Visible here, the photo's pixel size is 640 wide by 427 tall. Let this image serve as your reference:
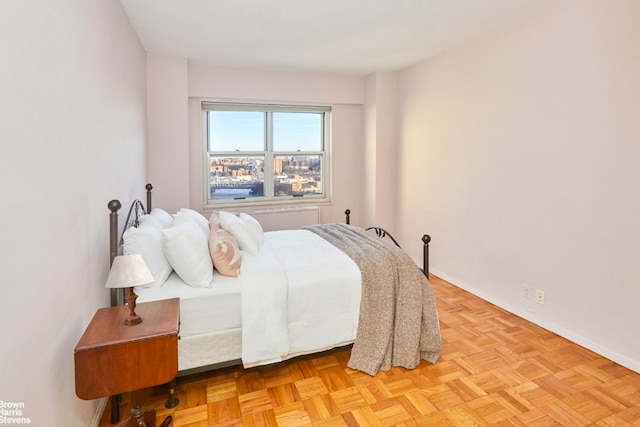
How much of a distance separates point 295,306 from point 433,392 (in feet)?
3.21

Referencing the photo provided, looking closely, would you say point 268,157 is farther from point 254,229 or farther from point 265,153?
point 254,229

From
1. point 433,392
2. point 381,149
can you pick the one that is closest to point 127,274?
point 433,392

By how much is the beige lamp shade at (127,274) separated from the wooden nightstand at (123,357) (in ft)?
0.70

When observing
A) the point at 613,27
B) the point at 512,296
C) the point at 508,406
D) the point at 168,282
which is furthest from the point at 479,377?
the point at 613,27

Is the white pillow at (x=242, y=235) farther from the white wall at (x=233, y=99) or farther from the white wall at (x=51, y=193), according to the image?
the white wall at (x=233, y=99)

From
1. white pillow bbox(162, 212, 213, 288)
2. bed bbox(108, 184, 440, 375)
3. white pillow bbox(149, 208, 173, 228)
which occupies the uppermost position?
white pillow bbox(149, 208, 173, 228)

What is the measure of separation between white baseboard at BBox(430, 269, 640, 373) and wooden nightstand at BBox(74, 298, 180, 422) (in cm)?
284

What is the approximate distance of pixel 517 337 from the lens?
290 centimetres

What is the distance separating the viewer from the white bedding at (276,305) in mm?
2184

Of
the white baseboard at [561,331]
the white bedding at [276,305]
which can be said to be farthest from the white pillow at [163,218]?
the white baseboard at [561,331]

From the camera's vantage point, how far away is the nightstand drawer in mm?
1483

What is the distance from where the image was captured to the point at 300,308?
236 centimetres

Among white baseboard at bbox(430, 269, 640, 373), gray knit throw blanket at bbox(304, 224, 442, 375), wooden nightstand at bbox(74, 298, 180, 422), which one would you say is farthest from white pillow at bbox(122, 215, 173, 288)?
white baseboard at bbox(430, 269, 640, 373)

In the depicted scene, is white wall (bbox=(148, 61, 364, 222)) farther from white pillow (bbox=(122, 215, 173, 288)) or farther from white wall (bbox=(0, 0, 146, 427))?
white pillow (bbox=(122, 215, 173, 288))
